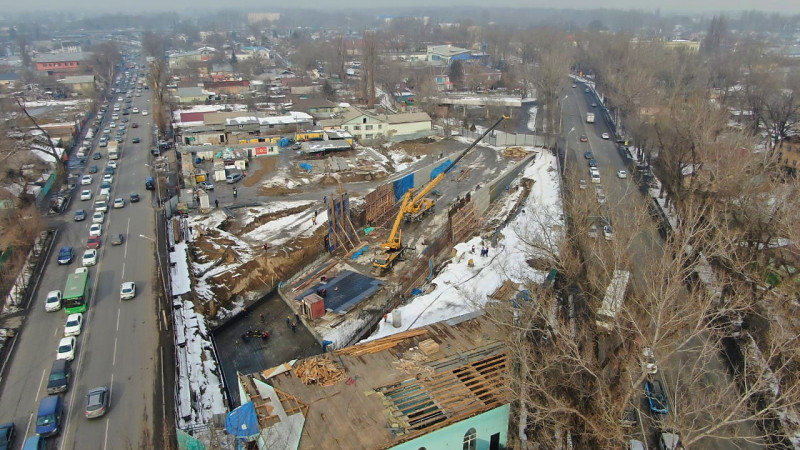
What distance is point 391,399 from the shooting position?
11422mm

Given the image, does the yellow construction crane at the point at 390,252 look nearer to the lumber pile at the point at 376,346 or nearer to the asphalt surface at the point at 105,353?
the lumber pile at the point at 376,346

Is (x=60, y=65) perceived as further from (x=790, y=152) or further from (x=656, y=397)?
(x=656, y=397)

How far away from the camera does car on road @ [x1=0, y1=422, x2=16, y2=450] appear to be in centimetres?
1174

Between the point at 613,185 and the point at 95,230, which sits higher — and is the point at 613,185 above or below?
below

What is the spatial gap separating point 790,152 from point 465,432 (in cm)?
3115

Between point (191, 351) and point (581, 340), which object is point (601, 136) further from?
point (191, 351)

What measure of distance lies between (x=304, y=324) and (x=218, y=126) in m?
26.4

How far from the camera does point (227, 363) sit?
16672 mm

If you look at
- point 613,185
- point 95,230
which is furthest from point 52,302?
point 613,185

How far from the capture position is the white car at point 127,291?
17.8 meters

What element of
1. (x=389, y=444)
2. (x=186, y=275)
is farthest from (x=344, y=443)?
(x=186, y=275)

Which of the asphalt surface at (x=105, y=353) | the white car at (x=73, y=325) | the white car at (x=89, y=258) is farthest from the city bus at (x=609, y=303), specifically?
the white car at (x=89, y=258)

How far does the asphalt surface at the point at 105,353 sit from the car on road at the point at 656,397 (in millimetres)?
12190

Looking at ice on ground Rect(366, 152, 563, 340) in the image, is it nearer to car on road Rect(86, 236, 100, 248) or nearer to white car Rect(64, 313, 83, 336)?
white car Rect(64, 313, 83, 336)
